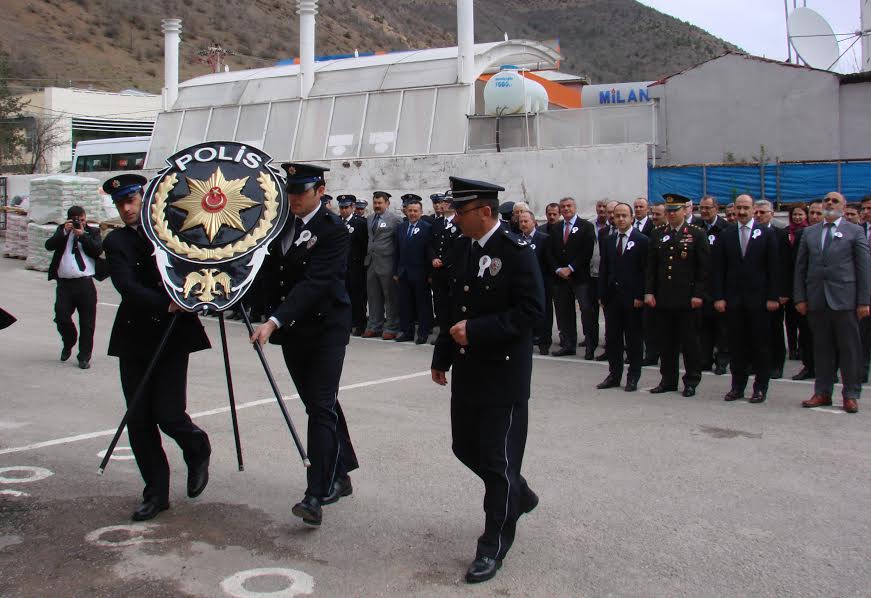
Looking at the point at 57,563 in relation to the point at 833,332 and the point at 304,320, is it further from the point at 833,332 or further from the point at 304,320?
the point at 833,332

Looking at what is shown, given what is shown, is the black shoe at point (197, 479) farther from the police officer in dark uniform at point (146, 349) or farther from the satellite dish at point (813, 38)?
the satellite dish at point (813, 38)

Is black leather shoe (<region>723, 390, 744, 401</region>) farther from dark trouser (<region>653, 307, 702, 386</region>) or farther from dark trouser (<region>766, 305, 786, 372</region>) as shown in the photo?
dark trouser (<region>766, 305, 786, 372</region>)

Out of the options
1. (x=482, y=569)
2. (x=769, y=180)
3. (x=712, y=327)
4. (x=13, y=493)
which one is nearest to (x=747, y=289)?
(x=712, y=327)

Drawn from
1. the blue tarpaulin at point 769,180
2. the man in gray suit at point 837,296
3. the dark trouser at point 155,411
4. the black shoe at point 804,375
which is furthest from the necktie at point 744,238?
the blue tarpaulin at point 769,180

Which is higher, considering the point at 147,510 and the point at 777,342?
the point at 777,342

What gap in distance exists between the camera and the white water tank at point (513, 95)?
21781 mm

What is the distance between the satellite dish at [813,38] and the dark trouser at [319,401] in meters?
21.2

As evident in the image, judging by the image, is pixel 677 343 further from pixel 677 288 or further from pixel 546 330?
pixel 546 330

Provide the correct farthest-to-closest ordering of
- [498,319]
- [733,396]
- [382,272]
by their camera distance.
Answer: [382,272]
[733,396]
[498,319]

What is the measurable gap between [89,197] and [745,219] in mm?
17495

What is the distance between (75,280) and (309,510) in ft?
24.2

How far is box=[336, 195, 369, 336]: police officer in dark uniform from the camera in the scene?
14312mm

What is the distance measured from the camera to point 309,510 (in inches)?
202

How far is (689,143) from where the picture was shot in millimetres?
22641
